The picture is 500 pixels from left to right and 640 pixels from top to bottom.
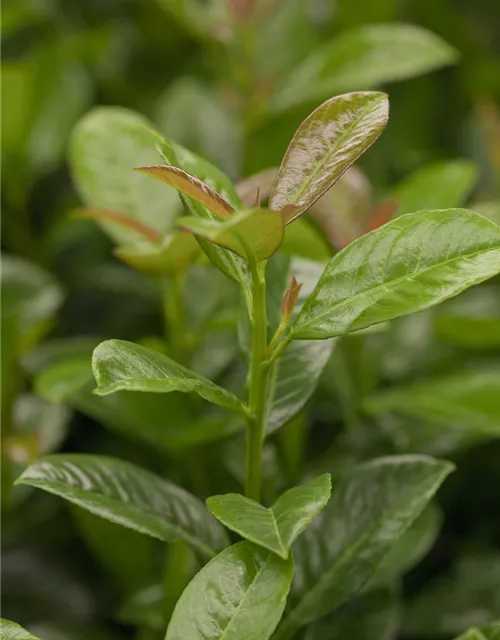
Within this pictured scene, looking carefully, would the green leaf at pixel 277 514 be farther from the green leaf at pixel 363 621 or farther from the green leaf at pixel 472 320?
the green leaf at pixel 472 320

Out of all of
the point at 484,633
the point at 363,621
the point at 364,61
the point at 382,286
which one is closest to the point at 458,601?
the point at 363,621

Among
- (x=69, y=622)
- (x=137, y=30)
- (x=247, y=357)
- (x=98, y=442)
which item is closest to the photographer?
(x=247, y=357)

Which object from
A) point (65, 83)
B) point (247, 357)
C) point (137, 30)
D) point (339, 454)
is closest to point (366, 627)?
point (339, 454)

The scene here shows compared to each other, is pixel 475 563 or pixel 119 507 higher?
pixel 119 507

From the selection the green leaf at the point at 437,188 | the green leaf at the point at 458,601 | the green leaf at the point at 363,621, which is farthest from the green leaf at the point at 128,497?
the green leaf at the point at 437,188

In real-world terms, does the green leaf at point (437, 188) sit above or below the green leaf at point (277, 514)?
above

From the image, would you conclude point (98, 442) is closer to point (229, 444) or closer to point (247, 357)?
point (229, 444)

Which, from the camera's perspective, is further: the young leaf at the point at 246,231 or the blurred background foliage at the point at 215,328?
the blurred background foliage at the point at 215,328
